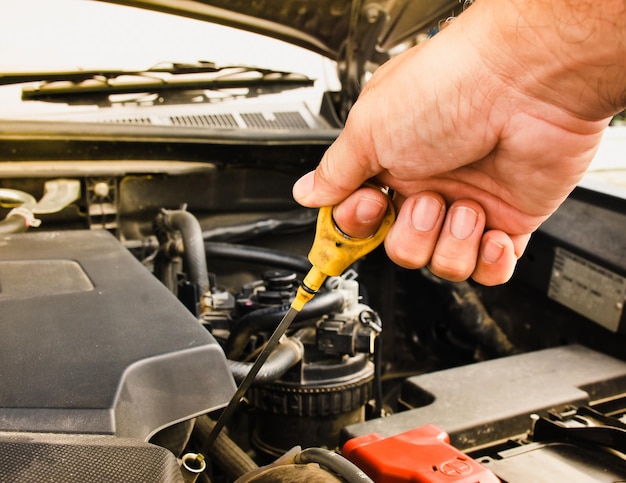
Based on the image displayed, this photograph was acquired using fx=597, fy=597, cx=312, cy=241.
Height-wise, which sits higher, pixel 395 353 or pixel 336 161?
pixel 336 161

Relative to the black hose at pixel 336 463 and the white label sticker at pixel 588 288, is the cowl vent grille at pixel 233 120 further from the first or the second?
the black hose at pixel 336 463

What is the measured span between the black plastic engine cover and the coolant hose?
160mm

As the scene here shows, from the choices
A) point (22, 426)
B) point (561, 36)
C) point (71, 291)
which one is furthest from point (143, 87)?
point (561, 36)

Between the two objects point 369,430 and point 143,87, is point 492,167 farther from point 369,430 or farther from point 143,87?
point 143,87

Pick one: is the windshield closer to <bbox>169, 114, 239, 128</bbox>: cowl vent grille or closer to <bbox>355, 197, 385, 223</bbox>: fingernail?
<bbox>169, 114, 239, 128</bbox>: cowl vent grille

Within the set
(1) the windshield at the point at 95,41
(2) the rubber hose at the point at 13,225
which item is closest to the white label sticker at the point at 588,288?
(1) the windshield at the point at 95,41

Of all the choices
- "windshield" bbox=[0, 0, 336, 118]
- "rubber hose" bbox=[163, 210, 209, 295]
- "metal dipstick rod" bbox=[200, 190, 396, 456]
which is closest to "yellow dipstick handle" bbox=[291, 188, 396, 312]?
"metal dipstick rod" bbox=[200, 190, 396, 456]

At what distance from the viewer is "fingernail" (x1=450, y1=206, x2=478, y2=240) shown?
70 centimetres

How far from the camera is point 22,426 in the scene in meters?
0.56

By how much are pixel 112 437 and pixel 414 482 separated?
0.35 m

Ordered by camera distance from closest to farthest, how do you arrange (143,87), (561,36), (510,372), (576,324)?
(561,36) < (510,372) < (576,324) < (143,87)

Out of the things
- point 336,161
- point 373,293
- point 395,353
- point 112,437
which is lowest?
point 395,353

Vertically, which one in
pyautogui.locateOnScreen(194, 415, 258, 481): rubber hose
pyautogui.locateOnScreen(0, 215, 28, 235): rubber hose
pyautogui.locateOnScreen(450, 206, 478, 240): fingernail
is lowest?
pyautogui.locateOnScreen(194, 415, 258, 481): rubber hose

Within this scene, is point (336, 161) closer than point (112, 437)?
No
